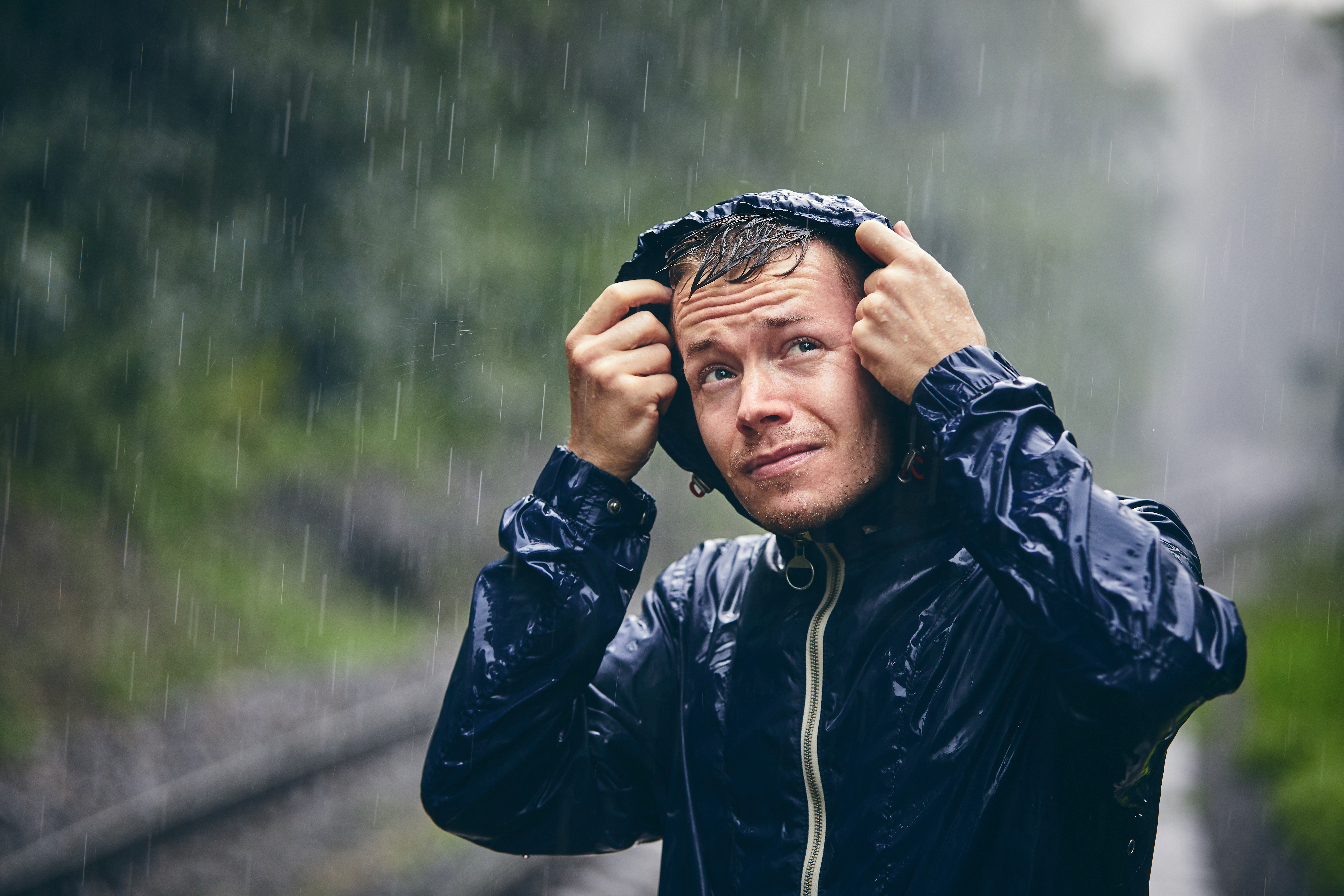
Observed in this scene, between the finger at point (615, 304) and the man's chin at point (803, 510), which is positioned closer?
the man's chin at point (803, 510)

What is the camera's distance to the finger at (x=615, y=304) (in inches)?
89.0

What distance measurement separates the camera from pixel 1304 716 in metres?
8.68

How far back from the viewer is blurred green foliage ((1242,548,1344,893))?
262 inches

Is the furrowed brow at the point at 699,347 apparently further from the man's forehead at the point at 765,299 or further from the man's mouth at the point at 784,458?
the man's mouth at the point at 784,458

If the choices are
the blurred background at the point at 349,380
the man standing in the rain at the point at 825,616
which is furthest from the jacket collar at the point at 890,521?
the blurred background at the point at 349,380

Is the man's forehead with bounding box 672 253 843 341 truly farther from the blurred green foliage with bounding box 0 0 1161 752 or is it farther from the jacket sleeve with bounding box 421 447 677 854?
the blurred green foliage with bounding box 0 0 1161 752

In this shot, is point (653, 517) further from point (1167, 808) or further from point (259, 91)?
point (259, 91)

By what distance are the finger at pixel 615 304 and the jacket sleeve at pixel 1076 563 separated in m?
0.77

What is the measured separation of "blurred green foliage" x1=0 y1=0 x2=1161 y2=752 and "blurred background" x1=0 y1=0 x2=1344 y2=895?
44 millimetres

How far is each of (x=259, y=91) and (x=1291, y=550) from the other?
18202mm

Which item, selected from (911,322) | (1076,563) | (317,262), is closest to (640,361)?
(911,322)

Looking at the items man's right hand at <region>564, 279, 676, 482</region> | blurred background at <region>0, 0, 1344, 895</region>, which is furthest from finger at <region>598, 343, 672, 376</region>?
blurred background at <region>0, 0, 1344, 895</region>

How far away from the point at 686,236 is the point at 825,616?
939 mm

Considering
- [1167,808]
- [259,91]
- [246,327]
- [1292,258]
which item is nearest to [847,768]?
[1167,808]
